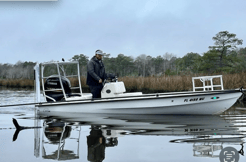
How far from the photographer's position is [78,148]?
6.13 metres

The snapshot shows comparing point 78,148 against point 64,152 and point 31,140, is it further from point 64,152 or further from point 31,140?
point 31,140

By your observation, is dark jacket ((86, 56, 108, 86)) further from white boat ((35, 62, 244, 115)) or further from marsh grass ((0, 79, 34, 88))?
marsh grass ((0, 79, 34, 88))

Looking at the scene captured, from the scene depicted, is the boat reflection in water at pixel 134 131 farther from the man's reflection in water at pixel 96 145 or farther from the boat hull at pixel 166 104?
the boat hull at pixel 166 104

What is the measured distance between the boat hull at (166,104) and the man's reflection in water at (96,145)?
317 centimetres

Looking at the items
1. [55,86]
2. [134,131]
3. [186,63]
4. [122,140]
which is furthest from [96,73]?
[186,63]

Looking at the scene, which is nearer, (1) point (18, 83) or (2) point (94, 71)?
(2) point (94, 71)

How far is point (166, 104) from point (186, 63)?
47132 mm

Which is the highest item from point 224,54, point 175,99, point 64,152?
point 224,54

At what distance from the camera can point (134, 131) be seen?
26.0 feet

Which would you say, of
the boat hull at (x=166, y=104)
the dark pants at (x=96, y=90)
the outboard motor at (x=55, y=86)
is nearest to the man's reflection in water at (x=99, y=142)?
the boat hull at (x=166, y=104)

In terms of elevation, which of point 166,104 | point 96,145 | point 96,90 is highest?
point 96,90

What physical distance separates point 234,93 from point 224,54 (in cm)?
3977

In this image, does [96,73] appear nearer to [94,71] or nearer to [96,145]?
[94,71]

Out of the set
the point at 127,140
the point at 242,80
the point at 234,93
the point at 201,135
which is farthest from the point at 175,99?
the point at 242,80
